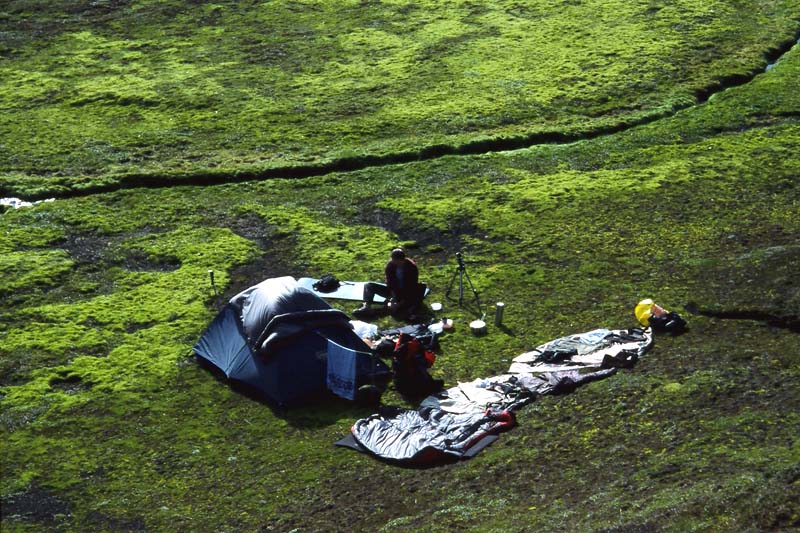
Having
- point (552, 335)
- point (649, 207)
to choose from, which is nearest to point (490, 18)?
point (649, 207)

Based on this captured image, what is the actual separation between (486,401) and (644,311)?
5.31m

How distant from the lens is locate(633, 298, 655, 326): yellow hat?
25703mm

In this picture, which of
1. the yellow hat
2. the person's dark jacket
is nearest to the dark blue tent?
the person's dark jacket

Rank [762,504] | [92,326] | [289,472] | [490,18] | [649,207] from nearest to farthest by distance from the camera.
Answer: [762,504], [289,472], [92,326], [649,207], [490,18]

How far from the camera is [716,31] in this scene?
53.1 m

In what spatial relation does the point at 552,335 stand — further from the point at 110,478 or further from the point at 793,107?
the point at 793,107

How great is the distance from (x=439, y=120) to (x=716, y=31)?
56.4 ft

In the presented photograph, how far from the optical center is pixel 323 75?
50.1 m

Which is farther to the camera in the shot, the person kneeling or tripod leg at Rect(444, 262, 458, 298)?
tripod leg at Rect(444, 262, 458, 298)

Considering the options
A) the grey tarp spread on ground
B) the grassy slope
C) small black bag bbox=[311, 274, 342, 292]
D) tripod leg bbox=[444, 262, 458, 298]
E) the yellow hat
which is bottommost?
the grassy slope

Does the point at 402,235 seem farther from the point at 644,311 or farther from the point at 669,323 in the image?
the point at 669,323

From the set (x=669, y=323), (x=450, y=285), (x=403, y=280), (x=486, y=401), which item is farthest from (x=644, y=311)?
(x=403, y=280)

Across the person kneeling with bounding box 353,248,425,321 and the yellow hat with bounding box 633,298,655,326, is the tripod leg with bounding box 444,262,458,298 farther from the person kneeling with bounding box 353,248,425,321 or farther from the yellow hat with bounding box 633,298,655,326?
the yellow hat with bounding box 633,298,655,326

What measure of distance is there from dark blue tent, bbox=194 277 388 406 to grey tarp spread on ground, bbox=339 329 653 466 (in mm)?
Answer: 1850
